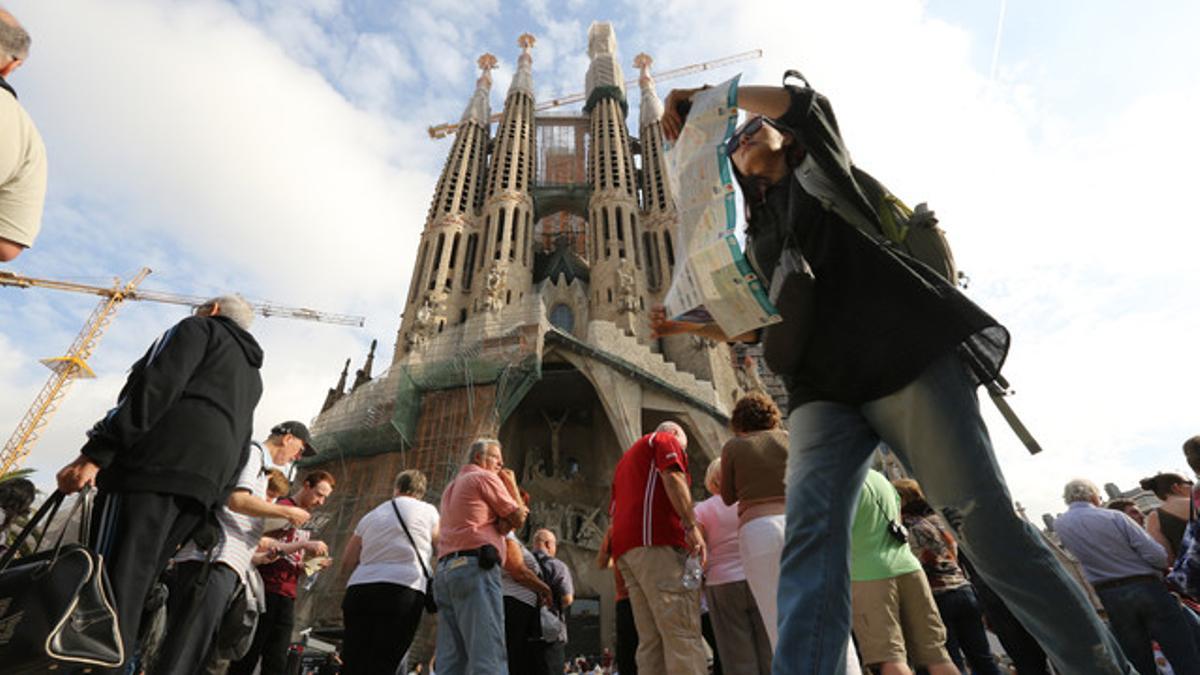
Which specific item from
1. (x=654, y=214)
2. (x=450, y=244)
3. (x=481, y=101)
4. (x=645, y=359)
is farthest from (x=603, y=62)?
(x=645, y=359)

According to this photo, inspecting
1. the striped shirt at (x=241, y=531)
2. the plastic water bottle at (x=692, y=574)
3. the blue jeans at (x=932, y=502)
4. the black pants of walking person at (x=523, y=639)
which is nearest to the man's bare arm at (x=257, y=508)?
the striped shirt at (x=241, y=531)

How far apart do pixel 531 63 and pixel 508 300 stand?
2465 centimetres

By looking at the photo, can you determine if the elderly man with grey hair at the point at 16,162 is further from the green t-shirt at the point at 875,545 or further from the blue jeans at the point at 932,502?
the green t-shirt at the point at 875,545

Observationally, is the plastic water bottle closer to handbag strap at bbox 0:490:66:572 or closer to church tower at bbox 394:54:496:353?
handbag strap at bbox 0:490:66:572

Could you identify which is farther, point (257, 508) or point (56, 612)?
point (257, 508)

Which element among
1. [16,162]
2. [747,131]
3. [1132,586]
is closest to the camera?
[16,162]

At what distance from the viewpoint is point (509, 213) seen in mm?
32156

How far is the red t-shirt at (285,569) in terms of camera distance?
13.7 feet

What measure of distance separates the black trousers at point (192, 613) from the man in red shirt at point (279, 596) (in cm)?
85

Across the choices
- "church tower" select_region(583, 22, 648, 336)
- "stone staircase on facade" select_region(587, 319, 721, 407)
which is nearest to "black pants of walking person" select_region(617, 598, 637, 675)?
"stone staircase on facade" select_region(587, 319, 721, 407)

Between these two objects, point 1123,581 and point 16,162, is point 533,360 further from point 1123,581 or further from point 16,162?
point 16,162

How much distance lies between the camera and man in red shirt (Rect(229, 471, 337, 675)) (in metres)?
4.07

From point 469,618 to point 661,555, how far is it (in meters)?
1.05

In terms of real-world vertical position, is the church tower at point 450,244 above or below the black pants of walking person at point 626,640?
above
